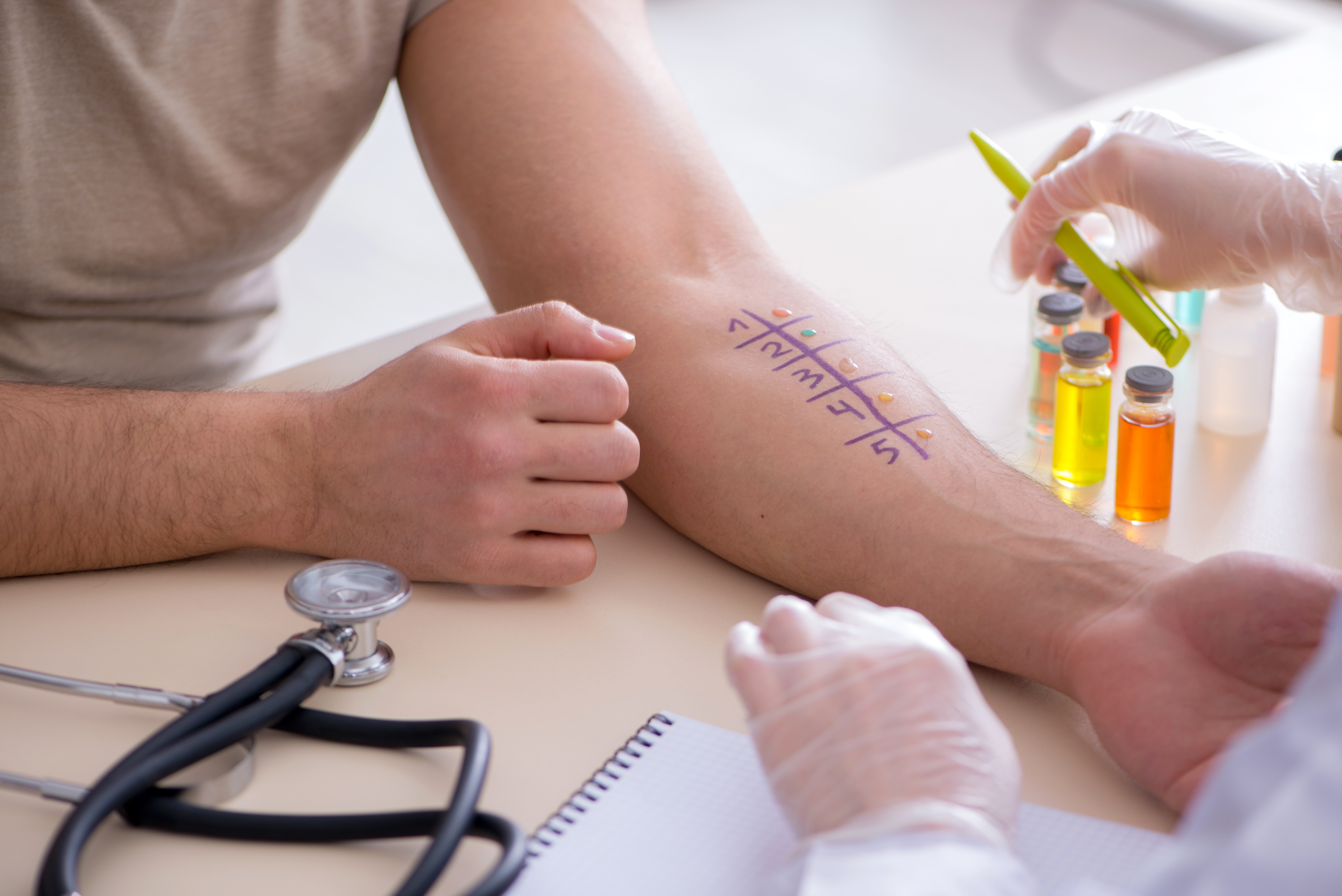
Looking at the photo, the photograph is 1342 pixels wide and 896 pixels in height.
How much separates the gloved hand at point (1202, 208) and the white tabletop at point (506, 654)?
12cm

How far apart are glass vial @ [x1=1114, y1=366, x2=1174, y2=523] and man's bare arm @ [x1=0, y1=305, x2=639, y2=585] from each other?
42cm

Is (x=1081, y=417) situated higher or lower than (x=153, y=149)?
lower

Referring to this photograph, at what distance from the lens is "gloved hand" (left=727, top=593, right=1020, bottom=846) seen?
1.84ft

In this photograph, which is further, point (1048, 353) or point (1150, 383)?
point (1048, 353)

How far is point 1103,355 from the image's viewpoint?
946 millimetres

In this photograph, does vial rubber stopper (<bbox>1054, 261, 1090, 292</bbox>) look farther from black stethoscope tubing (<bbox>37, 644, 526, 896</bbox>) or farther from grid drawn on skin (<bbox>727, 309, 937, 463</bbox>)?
black stethoscope tubing (<bbox>37, 644, 526, 896</bbox>)

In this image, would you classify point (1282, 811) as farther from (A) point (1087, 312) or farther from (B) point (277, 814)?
(A) point (1087, 312)

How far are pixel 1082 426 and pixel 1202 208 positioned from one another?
24 centimetres

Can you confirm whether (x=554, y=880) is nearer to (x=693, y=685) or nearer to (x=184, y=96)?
(x=693, y=685)

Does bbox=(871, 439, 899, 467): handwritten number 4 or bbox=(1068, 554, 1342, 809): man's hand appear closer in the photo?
bbox=(1068, 554, 1342, 809): man's hand

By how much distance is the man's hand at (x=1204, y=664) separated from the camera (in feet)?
2.13

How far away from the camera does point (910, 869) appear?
51 cm

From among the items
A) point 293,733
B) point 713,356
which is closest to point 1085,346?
point 713,356

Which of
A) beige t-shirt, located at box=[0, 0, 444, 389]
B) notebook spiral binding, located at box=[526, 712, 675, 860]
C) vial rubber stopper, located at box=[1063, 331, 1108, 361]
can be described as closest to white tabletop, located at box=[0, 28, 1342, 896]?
notebook spiral binding, located at box=[526, 712, 675, 860]
